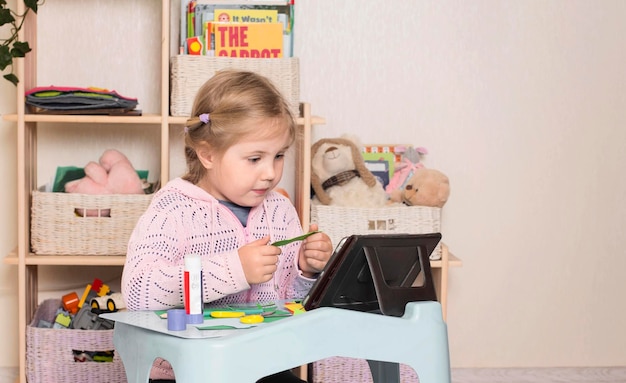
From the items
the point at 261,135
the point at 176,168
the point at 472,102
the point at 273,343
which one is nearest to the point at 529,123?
the point at 472,102

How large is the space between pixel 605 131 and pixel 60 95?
1635mm

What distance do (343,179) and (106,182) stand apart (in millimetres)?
637

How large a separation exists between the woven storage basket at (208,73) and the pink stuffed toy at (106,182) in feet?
0.69

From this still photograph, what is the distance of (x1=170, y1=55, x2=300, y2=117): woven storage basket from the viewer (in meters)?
2.13

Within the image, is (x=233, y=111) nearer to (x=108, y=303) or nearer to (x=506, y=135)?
(x=108, y=303)

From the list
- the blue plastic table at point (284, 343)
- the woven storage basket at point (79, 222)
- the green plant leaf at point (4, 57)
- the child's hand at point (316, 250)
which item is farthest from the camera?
the woven storage basket at point (79, 222)

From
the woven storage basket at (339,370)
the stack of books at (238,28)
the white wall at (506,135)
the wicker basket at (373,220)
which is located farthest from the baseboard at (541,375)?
the stack of books at (238,28)

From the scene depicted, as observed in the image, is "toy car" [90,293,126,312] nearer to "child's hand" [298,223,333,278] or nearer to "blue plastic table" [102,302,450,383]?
"child's hand" [298,223,333,278]

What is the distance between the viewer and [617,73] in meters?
2.59

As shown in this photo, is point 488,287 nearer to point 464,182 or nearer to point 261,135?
point 464,182

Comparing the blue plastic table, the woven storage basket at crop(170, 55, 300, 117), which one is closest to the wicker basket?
the woven storage basket at crop(170, 55, 300, 117)

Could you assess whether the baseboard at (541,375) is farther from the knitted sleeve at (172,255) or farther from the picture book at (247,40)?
the knitted sleeve at (172,255)

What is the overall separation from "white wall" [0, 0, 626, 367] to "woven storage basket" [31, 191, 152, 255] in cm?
32

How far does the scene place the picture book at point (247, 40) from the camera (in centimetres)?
220
